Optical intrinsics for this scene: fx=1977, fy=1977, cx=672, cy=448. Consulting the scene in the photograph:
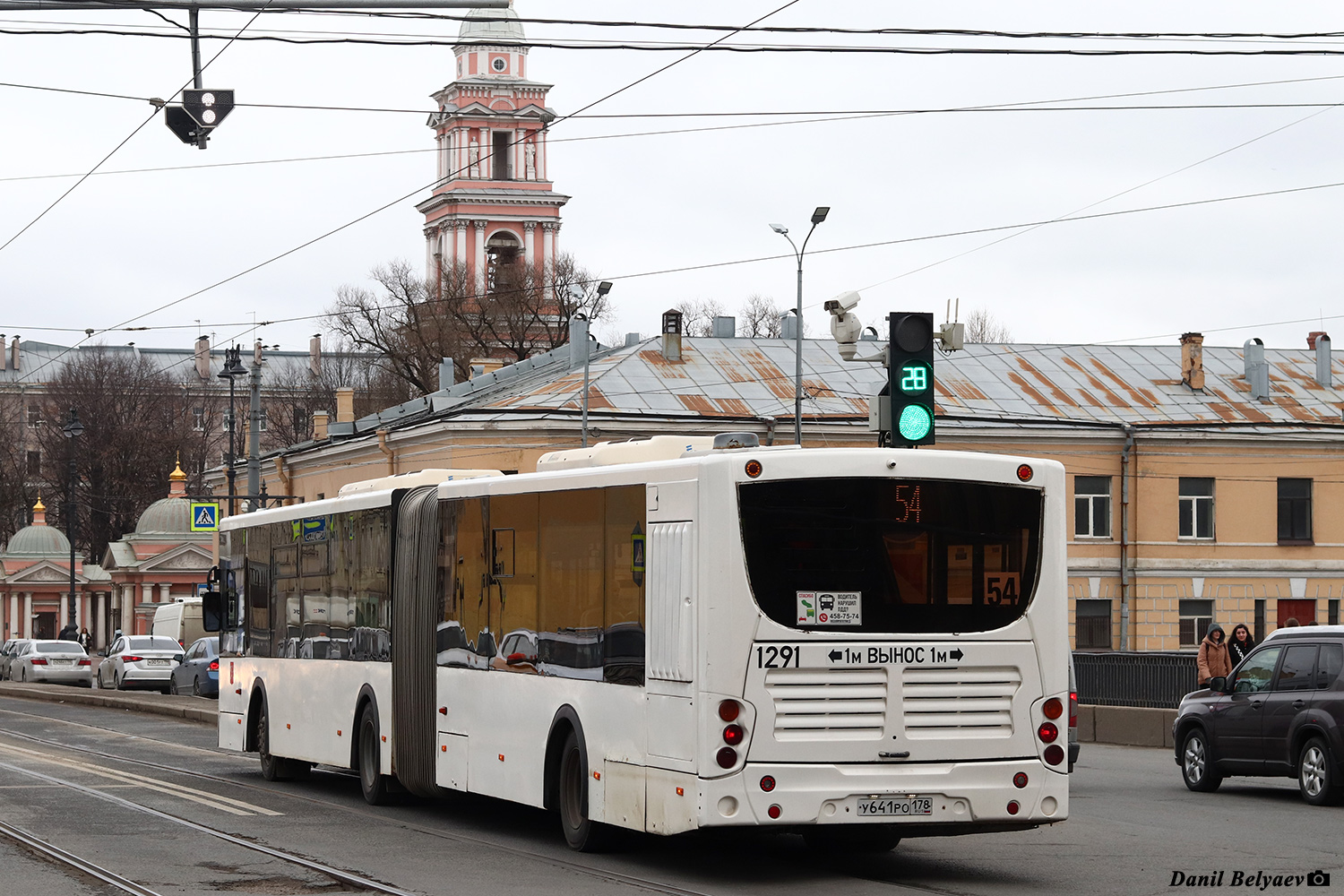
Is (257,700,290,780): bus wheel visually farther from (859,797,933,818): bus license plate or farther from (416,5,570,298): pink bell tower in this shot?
(416,5,570,298): pink bell tower

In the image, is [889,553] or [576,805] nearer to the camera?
[889,553]

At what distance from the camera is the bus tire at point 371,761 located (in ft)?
55.7

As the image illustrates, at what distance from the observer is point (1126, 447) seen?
2135 inches

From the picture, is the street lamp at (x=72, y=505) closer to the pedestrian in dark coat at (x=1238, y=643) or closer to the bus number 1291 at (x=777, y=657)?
the pedestrian in dark coat at (x=1238, y=643)

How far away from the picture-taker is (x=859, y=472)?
12.0 metres

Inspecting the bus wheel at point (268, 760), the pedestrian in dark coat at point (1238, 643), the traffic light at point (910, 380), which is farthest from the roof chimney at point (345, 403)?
the traffic light at point (910, 380)

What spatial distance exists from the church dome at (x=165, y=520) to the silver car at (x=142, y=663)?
37.9m

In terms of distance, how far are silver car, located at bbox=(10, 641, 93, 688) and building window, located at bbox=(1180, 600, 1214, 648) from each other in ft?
99.6

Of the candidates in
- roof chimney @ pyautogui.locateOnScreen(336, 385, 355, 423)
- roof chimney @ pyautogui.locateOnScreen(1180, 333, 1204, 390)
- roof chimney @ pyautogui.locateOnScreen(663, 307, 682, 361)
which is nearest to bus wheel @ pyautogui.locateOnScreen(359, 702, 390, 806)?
roof chimney @ pyautogui.locateOnScreen(663, 307, 682, 361)

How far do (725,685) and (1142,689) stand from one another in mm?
19054

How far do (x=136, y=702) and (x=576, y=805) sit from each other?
2568 cm

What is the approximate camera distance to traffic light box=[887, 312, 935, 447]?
598 inches

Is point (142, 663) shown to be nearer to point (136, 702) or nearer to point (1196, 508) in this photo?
point (136, 702)

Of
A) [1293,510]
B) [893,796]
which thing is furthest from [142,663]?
[893,796]
